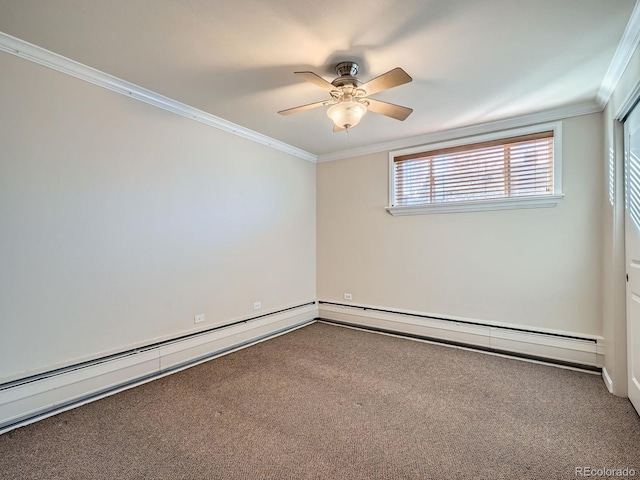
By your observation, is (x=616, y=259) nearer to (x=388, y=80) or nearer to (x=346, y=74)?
(x=388, y=80)

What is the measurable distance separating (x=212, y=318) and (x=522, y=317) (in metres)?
3.40

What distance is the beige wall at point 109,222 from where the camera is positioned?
210 centimetres

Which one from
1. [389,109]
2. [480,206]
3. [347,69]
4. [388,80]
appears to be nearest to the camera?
[388,80]

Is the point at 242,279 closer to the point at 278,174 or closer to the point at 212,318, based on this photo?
the point at 212,318

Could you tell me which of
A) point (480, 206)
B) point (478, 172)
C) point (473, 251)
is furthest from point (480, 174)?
point (473, 251)

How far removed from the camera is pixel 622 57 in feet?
7.09

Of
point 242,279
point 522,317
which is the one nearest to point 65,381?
point 242,279

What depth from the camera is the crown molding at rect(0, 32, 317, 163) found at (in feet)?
6.76

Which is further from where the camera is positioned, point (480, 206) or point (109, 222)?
point (480, 206)

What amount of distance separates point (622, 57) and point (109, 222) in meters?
4.09

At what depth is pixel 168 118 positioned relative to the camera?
116 inches

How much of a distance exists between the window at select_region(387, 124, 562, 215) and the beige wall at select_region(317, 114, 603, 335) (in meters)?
0.12

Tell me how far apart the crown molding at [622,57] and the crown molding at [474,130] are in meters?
0.19

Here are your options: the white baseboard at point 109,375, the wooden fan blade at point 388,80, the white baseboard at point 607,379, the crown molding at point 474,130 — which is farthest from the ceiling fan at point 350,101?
the white baseboard at point 607,379
